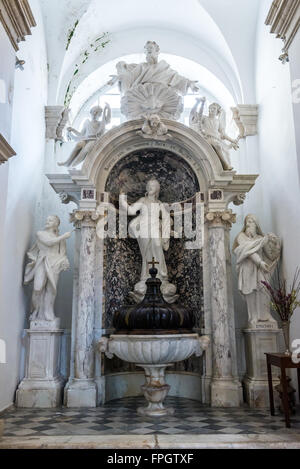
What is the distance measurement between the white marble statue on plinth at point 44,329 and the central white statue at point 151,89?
87.0 inches

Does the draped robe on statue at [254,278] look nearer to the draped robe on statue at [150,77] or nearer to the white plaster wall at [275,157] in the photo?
the white plaster wall at [275,157]

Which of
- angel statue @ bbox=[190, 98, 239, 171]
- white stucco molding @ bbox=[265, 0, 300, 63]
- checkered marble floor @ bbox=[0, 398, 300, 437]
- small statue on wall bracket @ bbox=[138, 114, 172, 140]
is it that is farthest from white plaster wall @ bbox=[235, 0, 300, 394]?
small statue on wall bracket @ bbox=[138, 114, 172, 140]

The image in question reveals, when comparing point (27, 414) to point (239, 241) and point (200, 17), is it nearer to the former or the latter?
point (239, 241)

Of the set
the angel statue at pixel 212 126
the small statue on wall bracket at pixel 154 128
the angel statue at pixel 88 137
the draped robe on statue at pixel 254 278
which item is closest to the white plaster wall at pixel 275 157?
the draped robe on statue at pixel 254 278

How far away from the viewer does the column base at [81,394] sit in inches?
216

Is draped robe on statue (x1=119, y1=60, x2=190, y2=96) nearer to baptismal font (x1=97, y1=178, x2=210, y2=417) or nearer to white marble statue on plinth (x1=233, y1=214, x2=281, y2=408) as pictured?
baptismal font (x1=97, y1=178, x2=210, y2=417)

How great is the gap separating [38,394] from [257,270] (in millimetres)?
3365

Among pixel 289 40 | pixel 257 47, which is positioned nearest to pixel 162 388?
pixel 289 40

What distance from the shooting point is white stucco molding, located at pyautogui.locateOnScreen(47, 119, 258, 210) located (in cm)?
616

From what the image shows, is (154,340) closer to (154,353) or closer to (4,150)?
(154,353)

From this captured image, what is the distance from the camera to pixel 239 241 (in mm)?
6043

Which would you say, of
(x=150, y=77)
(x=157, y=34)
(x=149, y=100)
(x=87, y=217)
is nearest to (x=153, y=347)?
(x=87, y=217)

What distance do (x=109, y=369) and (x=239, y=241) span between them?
2.66m

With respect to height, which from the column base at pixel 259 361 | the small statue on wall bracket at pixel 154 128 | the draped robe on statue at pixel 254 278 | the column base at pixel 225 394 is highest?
the small statue on wall bracket at pixel 154 128
